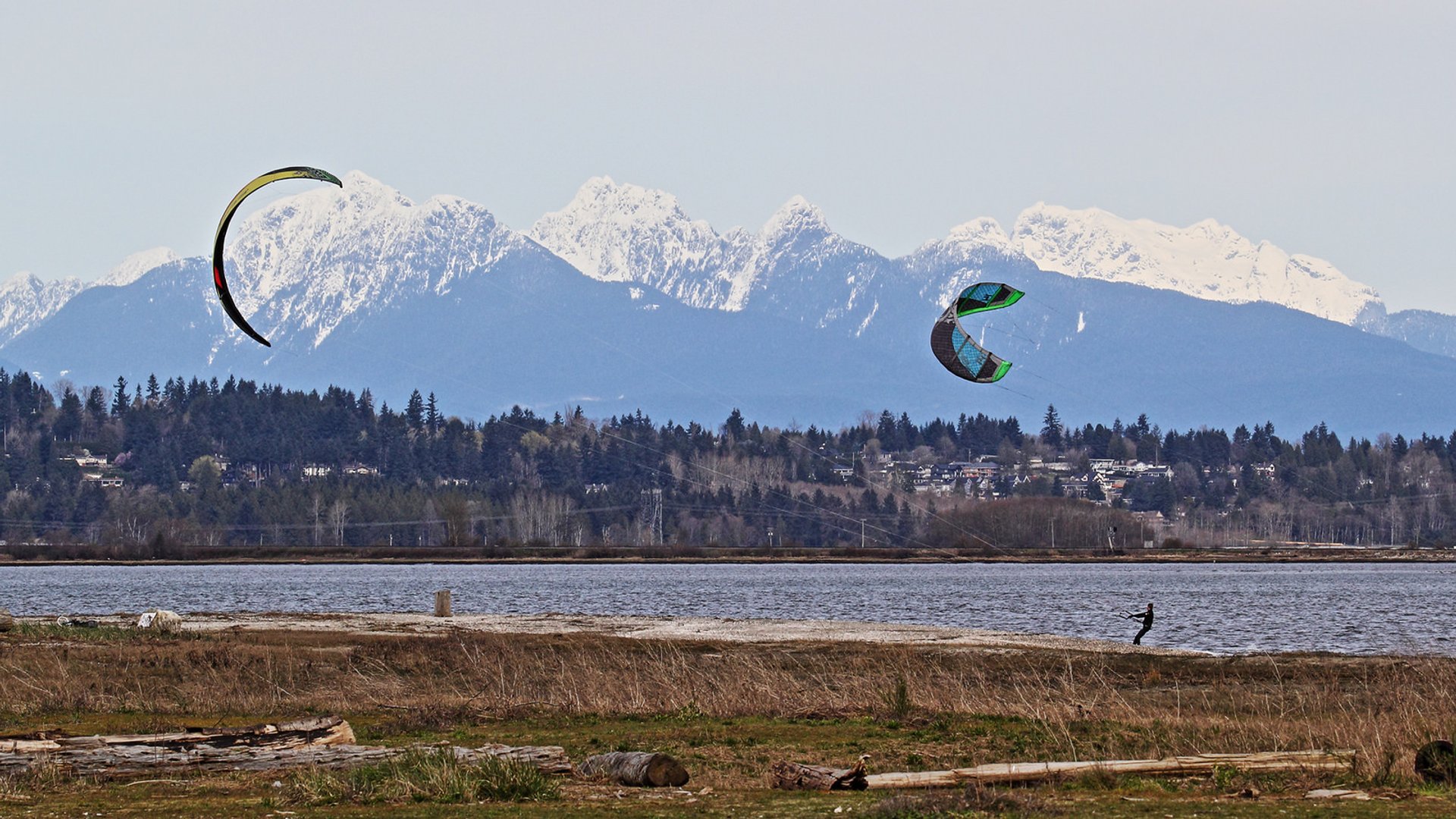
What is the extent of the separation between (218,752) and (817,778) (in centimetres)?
731

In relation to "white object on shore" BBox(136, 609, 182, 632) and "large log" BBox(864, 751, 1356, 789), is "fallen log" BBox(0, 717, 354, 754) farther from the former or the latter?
"white object on shore" BBox(136, 609, 182, 632)

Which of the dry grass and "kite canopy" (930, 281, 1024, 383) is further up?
"kite canopy" (930, 281, 1024, 383)

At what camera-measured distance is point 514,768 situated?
19.1 metres

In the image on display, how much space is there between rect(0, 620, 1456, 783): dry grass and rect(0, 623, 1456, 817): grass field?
0.10 meters

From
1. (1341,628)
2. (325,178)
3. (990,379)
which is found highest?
(325,178)

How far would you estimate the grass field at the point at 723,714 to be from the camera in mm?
18547

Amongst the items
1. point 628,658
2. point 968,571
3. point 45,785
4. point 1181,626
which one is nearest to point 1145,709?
point 628,658

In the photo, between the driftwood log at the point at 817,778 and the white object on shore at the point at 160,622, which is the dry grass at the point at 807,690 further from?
the white object on shore at the point at 160,622

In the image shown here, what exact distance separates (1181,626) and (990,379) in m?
33.9

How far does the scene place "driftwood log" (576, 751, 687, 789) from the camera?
19781 mm

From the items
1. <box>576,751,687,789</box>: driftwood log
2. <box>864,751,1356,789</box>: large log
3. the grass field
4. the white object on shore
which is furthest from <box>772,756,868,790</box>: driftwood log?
the white object on shore

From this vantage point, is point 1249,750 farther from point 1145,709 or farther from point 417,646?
point 417,646

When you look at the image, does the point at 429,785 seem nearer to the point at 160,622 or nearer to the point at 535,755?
the point at 535,755

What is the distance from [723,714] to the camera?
27594 millimetres
